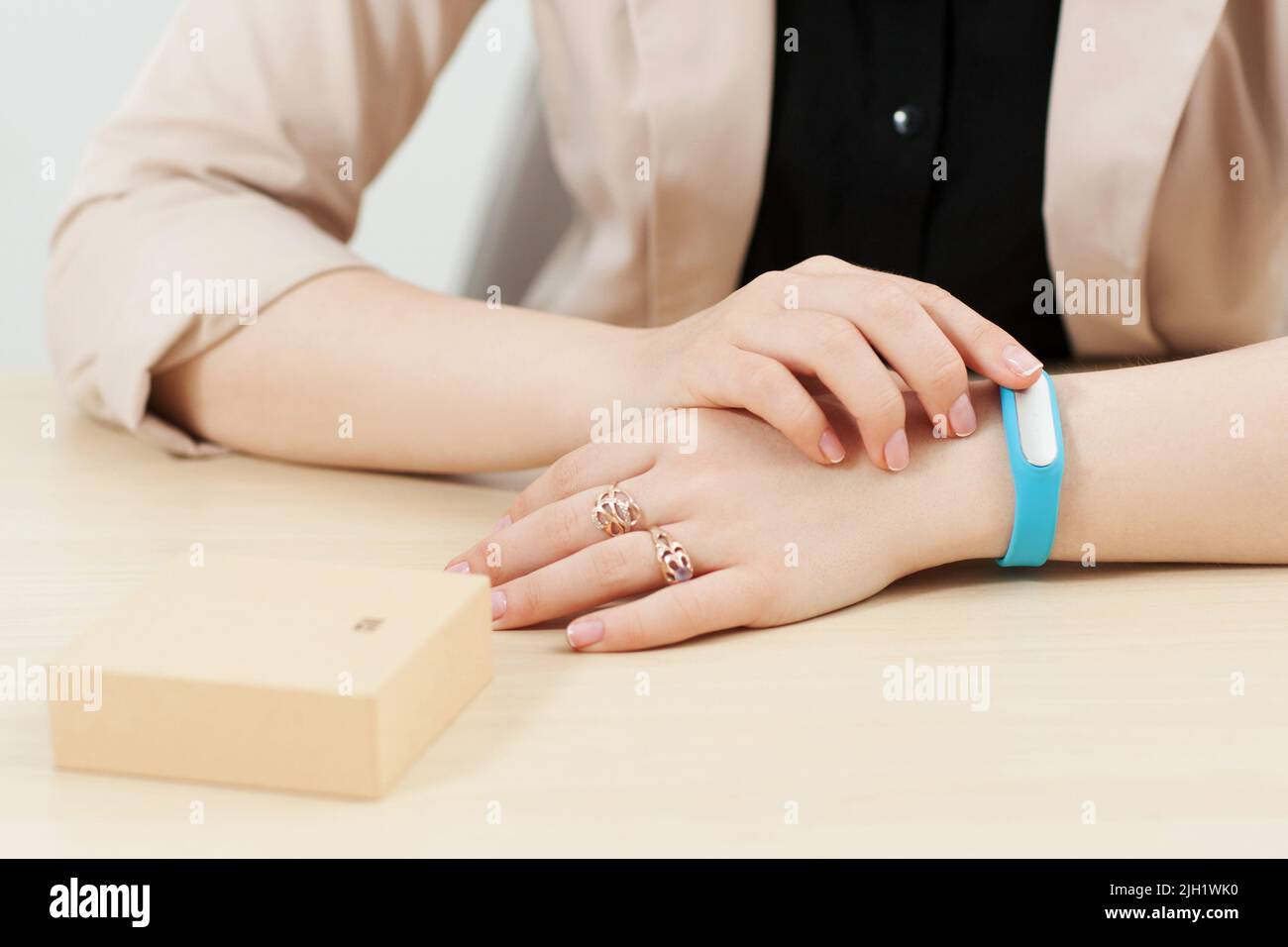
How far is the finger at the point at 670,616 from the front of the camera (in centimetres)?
60

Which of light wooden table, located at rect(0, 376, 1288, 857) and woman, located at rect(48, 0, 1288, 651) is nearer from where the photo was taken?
light wooden table, located at rect(0, 376, 1288, 857)

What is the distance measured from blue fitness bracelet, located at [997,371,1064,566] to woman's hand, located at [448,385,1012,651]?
12 mm

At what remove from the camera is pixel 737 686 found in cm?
56

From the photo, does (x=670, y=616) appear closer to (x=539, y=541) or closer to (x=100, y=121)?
(x=539, y=541)

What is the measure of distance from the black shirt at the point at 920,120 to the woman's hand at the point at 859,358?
27 cm

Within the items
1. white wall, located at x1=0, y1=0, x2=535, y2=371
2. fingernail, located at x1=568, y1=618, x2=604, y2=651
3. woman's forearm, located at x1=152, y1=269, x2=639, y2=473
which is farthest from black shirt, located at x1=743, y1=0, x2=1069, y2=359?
white wall, located at x1=0, y1=0, x2=535, y2=371

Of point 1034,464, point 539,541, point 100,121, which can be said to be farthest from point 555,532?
point 100,121

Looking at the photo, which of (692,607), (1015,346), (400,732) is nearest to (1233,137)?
(1015,346)

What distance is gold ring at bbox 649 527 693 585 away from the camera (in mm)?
626

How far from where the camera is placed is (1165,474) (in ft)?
2.19

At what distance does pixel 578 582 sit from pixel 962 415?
8.2 inches

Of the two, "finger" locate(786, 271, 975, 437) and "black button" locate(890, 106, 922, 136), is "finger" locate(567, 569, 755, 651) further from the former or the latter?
"black button" locate(890, 106, 922, 136)

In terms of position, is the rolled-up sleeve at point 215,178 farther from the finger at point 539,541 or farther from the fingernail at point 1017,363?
the fingernail at point 1017,363

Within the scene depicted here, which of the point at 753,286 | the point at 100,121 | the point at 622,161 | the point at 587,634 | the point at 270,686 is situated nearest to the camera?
the point at 270,686
